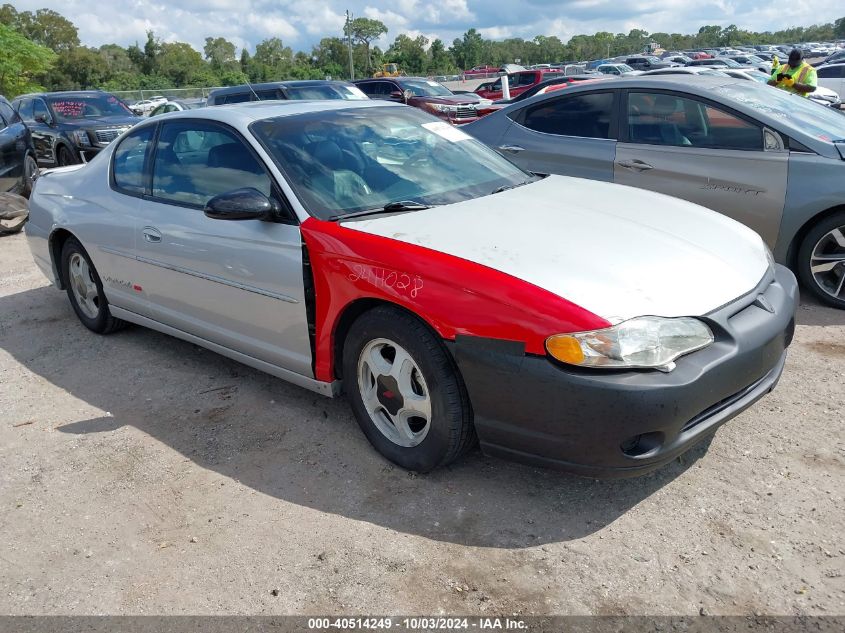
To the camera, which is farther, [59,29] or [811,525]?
[59,29]

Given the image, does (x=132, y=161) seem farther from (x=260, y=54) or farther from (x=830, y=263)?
(x=260, y=54)

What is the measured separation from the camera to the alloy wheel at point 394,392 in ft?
10.2

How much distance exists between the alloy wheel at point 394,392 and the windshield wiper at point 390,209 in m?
0.63

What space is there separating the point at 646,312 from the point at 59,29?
8774cm

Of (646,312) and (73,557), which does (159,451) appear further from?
(646,312)

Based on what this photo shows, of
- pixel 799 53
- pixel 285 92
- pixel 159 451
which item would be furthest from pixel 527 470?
pixel 285 92

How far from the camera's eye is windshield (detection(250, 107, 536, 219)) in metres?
3.53

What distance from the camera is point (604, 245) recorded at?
3021mm

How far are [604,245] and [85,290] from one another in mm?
3903

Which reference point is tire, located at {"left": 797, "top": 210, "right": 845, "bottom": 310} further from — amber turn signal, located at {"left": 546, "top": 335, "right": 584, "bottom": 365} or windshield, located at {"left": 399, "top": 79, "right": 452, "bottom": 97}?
windshield, located at {"left": 399, "top": 79, "right": 452, "bottom": 97}

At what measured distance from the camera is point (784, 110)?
17.7ft

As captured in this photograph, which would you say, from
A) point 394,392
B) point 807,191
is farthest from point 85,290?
point 807,191

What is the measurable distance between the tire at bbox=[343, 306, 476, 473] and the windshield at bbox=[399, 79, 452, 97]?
15.6 metres

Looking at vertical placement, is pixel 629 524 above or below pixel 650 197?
below
